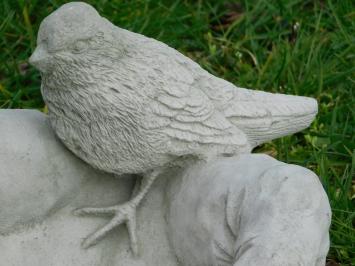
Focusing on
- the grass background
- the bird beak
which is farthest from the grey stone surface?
the grass background

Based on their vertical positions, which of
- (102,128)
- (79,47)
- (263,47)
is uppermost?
(79,47)

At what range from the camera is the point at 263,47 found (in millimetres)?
2490

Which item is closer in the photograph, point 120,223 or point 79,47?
point 79,47

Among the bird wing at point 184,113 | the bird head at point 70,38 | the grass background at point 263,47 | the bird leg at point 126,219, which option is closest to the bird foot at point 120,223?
the bird leg at point 126,219

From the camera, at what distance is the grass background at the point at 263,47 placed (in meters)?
2.21

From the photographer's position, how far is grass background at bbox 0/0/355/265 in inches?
87.0

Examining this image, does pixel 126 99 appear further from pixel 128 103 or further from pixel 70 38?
pixel 70 38

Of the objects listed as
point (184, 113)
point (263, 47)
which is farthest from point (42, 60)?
point (263, 47)

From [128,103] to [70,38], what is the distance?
123 millimetres

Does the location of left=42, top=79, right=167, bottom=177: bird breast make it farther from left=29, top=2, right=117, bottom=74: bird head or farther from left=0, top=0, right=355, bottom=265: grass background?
left=0, top=0, right=355, bottom=265: grass background

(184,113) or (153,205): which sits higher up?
(184,113)

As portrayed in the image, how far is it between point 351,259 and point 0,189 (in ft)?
2.79

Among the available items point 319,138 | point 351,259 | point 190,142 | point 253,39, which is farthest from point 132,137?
point 253,39

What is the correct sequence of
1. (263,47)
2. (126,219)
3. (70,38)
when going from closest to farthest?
(70,38), (126,219), (263,47)
